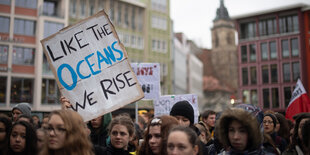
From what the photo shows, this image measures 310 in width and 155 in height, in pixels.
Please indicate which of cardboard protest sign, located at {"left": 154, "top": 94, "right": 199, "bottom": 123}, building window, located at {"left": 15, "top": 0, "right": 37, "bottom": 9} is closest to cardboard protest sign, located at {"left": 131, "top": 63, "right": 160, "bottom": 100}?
cardboard protest sign, located at {"left": 154, "top": 94, "right": 199, "bottom": 123}

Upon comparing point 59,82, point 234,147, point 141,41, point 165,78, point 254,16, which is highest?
point 254,16

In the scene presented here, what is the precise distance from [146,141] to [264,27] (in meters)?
52.4

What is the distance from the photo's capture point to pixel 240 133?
4.48 m

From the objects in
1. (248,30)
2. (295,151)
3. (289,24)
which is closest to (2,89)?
(295,151)

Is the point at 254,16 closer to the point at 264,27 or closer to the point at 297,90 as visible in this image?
the point at 264,27

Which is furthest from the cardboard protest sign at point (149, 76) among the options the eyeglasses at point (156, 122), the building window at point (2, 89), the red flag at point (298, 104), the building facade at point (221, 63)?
the building facade at point (221, 63)

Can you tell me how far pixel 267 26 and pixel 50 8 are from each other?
30446 mm

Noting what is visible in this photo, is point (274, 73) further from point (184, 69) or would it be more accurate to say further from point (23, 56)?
point (23, 56)

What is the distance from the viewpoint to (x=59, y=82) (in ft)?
19.8

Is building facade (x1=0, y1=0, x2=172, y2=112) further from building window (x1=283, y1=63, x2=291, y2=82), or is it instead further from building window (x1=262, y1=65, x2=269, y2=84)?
building window (x1=283, y1=63, x2=291, y2=82)

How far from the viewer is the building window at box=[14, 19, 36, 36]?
122 feet

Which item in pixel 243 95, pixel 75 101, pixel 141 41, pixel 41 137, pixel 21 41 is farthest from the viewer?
pixel 243 95

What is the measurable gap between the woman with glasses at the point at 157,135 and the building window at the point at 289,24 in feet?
167

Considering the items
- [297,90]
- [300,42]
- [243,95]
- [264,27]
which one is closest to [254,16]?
[264,27]
